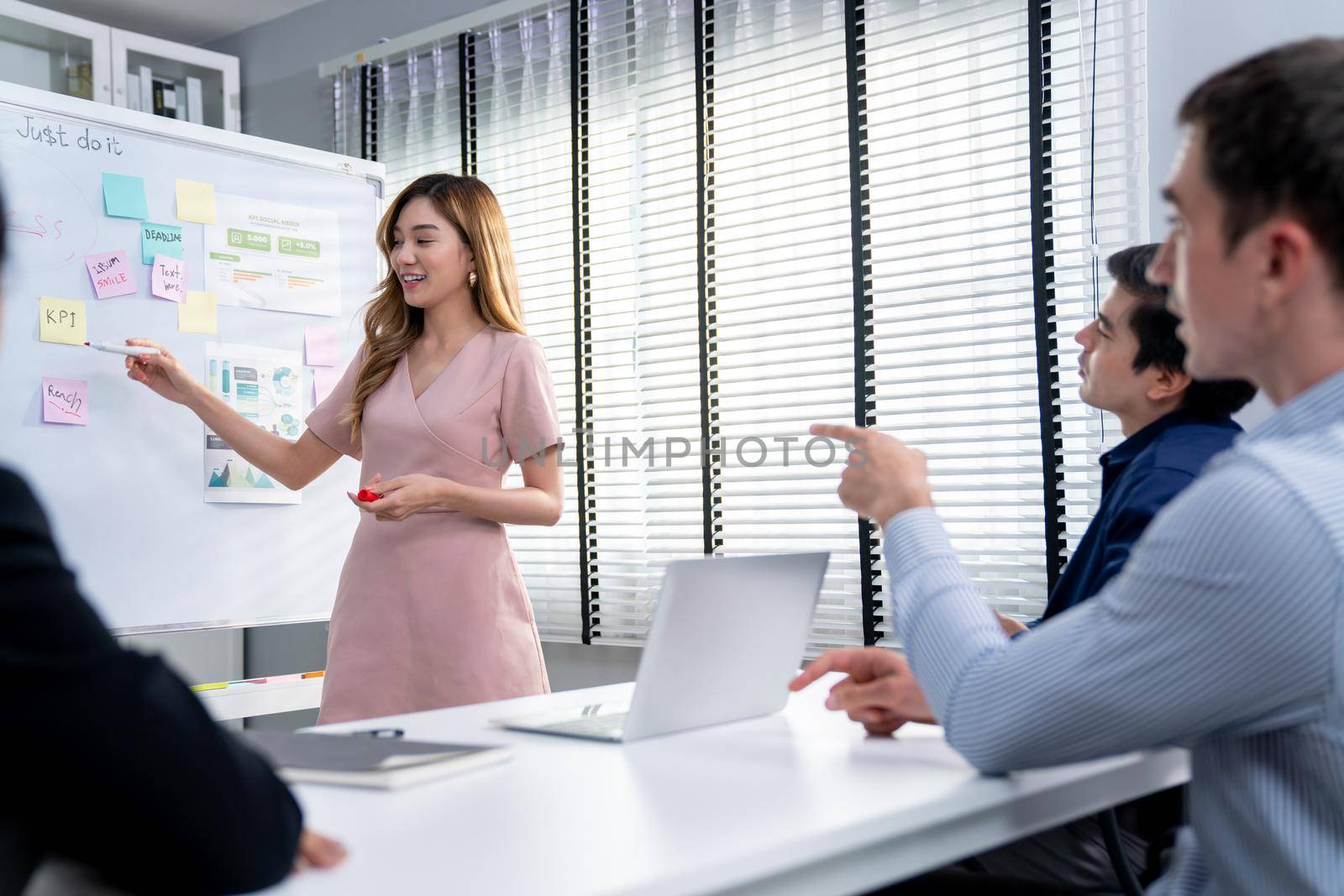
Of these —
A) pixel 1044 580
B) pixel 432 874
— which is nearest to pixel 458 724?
pixel 432 874

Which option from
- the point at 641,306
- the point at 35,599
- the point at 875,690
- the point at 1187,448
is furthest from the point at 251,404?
the point at 35,599

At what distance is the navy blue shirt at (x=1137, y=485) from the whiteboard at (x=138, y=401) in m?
1.93

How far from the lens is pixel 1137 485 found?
1418 mm

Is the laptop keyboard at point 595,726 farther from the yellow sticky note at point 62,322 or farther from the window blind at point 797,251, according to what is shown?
the yellow sticky note at point 62,322

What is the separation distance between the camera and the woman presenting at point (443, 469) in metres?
2.11

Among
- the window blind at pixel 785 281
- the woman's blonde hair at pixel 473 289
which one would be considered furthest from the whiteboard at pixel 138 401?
the window blind at pixel 785 281

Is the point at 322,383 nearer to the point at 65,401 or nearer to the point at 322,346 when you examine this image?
the point at 322,346

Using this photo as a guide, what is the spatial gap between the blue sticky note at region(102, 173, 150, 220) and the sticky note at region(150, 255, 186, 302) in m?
0.11

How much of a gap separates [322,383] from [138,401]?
0.49 m

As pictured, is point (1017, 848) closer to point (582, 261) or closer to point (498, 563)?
point (498, 563)

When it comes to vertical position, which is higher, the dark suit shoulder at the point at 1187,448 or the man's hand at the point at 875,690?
the dark suit shoulder at the point at 1187,448

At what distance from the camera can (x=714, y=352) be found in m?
3.10

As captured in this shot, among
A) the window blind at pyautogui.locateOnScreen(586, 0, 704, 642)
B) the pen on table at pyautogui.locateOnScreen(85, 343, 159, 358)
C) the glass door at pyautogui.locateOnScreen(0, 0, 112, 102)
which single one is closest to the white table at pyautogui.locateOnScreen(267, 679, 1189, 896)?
the pen on table at pyautogui.locateOnScreen(85, 343, 159, 358)

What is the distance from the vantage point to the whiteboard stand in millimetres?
2676
